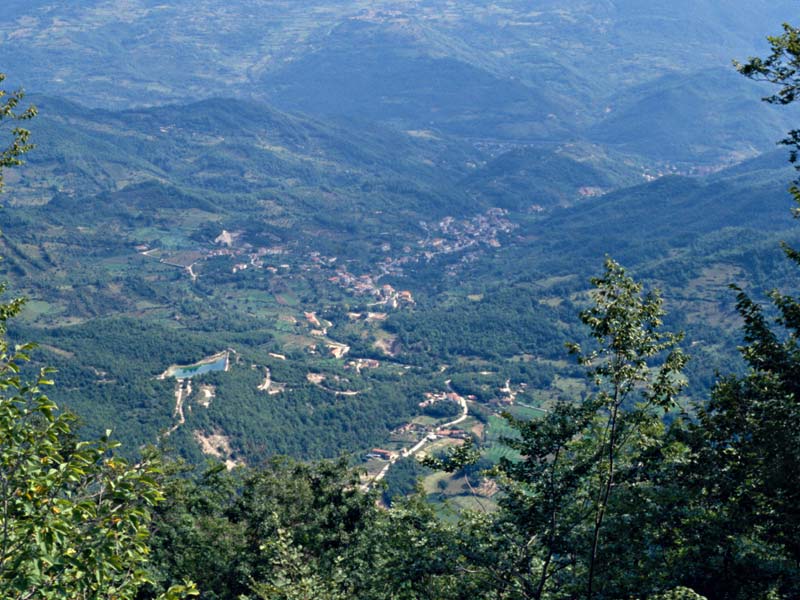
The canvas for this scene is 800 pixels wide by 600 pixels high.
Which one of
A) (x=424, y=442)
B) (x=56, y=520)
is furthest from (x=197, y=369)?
(x=56, y=520)

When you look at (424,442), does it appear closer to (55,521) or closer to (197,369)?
(197,369)

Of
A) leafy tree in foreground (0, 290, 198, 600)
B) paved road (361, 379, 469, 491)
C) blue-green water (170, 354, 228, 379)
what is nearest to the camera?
leafy tree in foreground (0, 290, 198, 600)

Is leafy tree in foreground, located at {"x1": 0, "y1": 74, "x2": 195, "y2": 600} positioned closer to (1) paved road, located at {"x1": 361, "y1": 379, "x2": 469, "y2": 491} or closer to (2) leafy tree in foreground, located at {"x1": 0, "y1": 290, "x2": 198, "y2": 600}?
(2) leafy tree in foreground, located at {"x1": 0, "y1": 290, "x2": 198, "y2": 600}

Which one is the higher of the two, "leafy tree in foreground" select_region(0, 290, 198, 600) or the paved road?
"leafy tree in foreground" select_region(0, 290, 198, 600)

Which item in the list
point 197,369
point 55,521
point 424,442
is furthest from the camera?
point 197,369

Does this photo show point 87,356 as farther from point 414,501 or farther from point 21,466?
point 21,466

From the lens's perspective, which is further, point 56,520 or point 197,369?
point 197,369

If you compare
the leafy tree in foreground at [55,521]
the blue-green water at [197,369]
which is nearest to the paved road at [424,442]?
the blue-green water at [197,369]

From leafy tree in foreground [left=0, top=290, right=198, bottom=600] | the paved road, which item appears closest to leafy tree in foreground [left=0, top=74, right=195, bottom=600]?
leafy tree in foreground [left=0, top=290, right=198, bottom=600]

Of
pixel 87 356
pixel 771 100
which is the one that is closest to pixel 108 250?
pixel 87 356

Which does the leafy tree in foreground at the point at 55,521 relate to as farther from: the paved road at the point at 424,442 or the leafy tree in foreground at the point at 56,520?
the paved road at the point at 424,442
